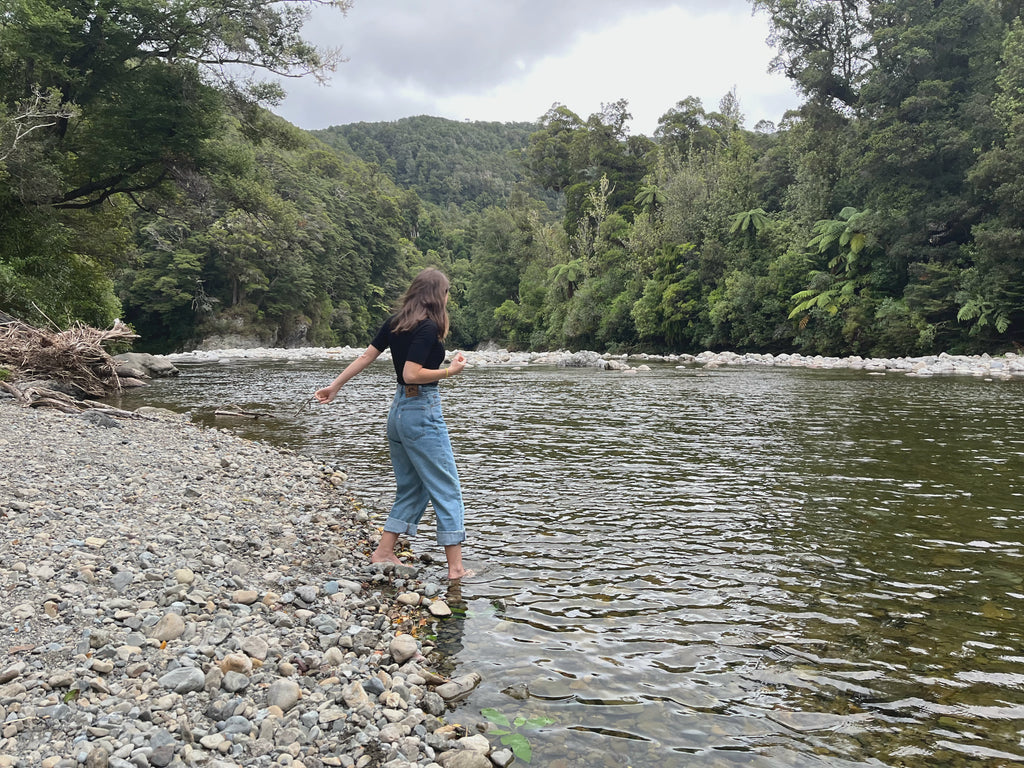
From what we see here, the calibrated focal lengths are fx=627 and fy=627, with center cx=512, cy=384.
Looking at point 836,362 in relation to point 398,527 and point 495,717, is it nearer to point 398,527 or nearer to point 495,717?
point 398,527

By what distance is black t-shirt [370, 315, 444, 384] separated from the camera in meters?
4.70

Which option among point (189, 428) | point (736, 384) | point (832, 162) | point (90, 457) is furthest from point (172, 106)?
point (832, 162)

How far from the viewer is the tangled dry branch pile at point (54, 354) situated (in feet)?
46.7

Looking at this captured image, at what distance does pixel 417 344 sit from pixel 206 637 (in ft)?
7.62

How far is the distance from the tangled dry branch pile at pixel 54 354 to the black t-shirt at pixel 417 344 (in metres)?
12.8

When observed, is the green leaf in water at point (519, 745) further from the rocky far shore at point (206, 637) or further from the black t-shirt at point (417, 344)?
the black t-shirt at point (417, 344)

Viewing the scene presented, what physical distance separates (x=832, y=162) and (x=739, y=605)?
1607 inches

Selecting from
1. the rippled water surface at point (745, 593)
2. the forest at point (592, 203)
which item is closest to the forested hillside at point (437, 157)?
the forest at point (592, 203)

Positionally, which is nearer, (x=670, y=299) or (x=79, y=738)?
(x=79, y=738)

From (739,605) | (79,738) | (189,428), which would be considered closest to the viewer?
(79,738)

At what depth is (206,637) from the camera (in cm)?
333

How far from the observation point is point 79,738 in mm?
2418

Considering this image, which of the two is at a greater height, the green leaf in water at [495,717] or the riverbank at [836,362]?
the riverbank at [836,362]

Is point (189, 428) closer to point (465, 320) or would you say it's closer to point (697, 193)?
point (697, 193)
